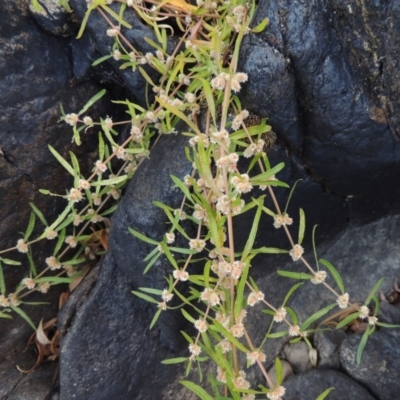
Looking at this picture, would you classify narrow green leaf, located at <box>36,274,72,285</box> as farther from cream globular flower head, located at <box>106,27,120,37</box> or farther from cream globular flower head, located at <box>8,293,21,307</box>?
cream globular flower head, located at <box>106,27,120,37</box>

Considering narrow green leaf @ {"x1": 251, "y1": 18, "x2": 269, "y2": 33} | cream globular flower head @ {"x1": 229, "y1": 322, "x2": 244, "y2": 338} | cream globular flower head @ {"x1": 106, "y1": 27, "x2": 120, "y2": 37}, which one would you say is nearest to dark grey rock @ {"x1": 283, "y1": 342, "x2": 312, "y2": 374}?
cream globular flower head @ {"x1": 229, "y1": 322, "x2": 244, "y2": 338}

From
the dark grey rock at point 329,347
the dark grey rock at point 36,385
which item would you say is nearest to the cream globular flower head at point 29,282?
the dark grey rock at point 36,385

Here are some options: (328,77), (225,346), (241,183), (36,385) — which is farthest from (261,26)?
(36,385)

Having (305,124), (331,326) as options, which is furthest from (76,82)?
(331,326)

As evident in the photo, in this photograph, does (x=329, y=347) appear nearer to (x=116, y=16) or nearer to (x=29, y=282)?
(x=29, y=282)

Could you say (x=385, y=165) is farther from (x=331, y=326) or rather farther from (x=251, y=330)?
(x=251, y=330)

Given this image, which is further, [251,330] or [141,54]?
[251,330]
